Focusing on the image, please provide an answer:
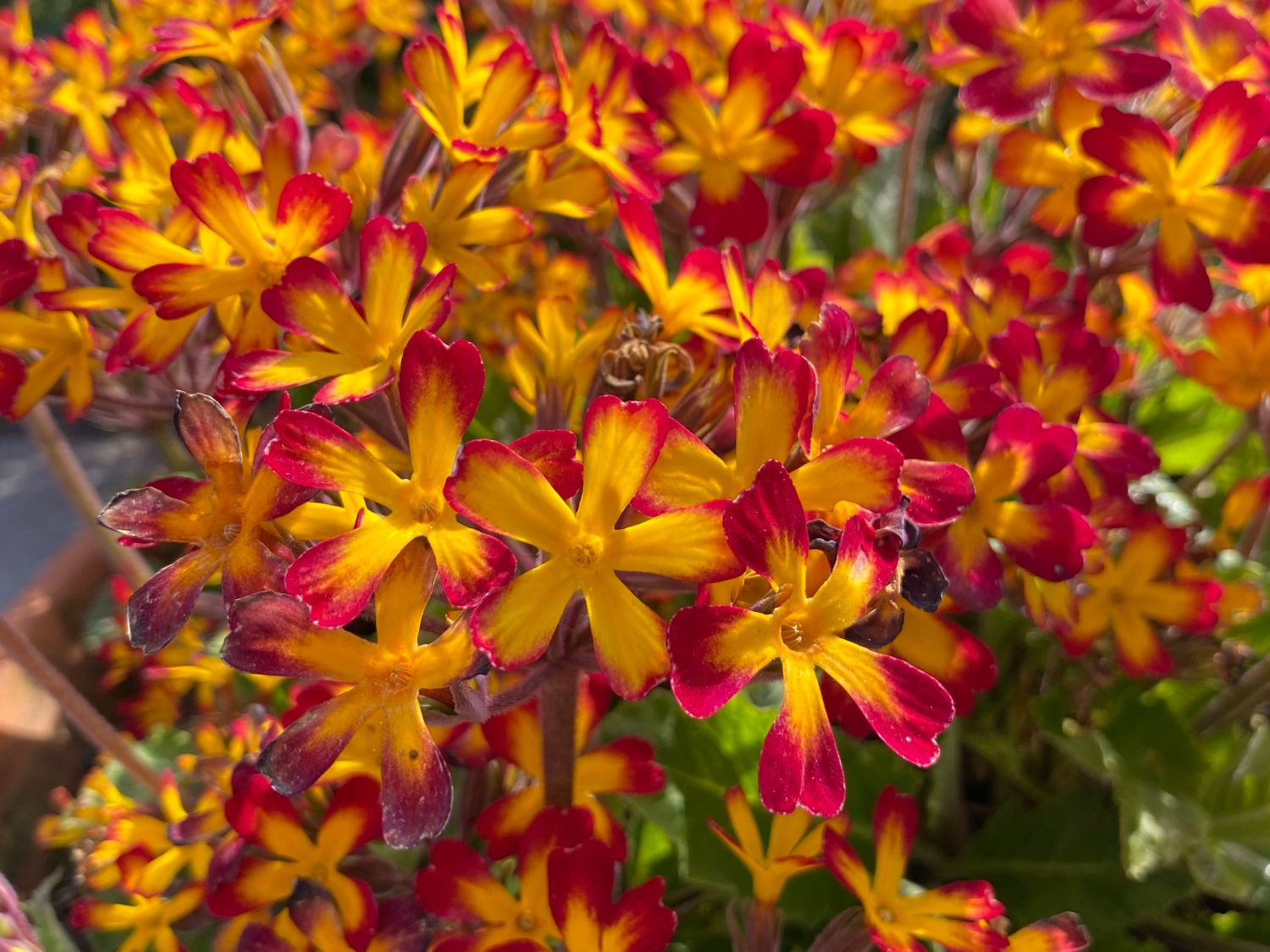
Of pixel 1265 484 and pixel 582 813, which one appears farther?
pixel 1265 484

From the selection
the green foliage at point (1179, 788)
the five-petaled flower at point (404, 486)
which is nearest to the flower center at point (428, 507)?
the five-petaled flower at point (404, 486)

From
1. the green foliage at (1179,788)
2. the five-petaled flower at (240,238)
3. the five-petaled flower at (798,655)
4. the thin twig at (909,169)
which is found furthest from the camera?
the thin twig at (909,169)

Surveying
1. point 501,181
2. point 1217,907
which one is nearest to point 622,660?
point 501,181

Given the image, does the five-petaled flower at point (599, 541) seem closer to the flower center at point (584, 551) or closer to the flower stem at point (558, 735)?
the flower center at point (584, 551)

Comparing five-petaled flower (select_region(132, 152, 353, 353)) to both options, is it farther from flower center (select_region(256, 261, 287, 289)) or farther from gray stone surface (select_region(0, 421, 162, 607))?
gray stone surface (select_region(0, 421, 162, 607))

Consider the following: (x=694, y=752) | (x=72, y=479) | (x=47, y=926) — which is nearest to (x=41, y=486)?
(x=72, y=479)

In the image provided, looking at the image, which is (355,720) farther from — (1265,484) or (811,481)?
(1265,484)

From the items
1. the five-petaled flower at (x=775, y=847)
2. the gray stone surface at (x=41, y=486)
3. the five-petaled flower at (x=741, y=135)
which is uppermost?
the five-petaled flower at (x=741, y=135)
